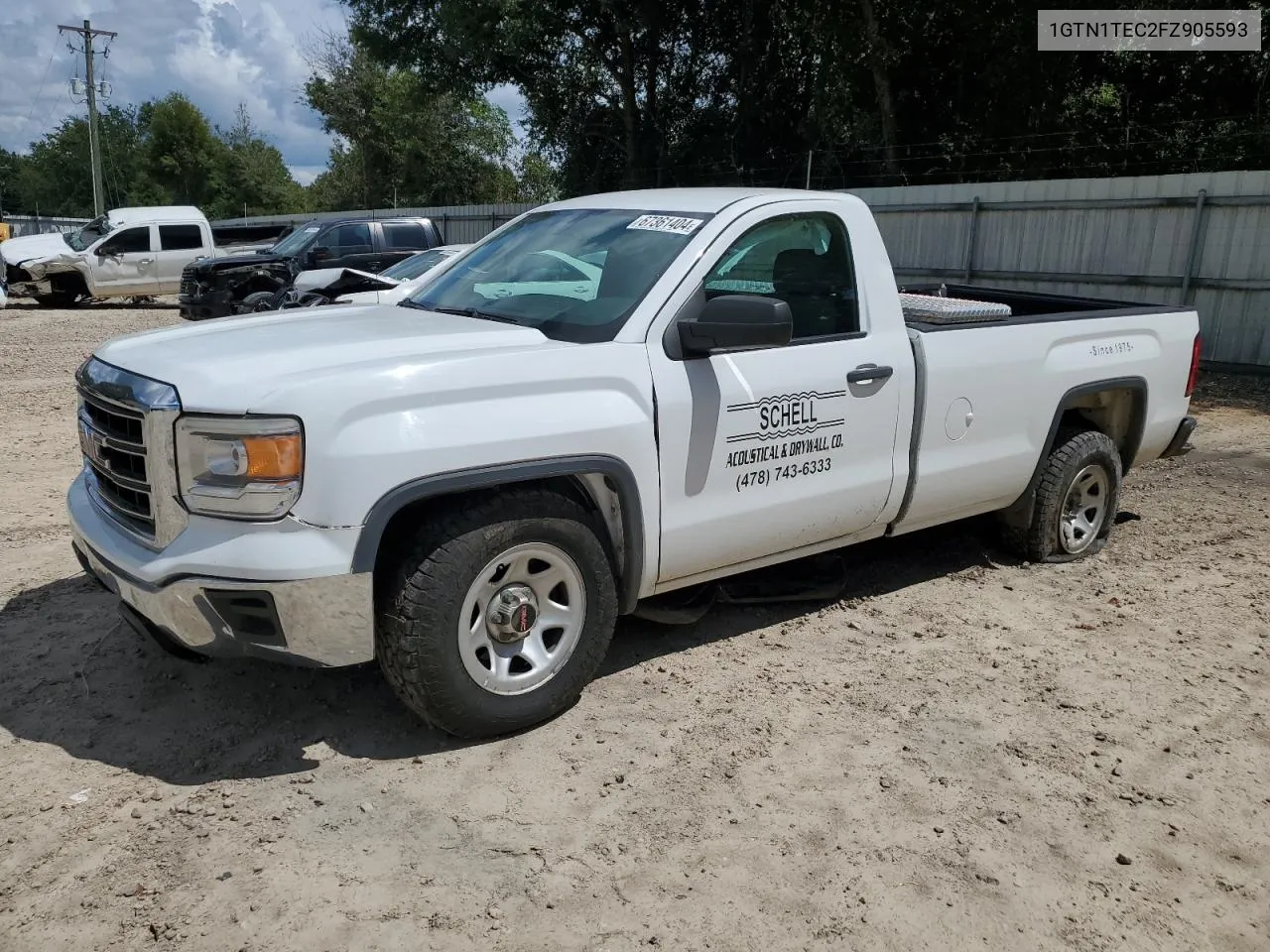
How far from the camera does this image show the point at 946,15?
799 inches

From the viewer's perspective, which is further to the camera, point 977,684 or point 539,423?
point 977,684

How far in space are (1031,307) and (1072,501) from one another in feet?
4.82

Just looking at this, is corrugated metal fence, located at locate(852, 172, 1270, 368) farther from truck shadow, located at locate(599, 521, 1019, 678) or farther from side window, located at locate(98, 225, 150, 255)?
side window, located at locate(98, 225, 150, 255)

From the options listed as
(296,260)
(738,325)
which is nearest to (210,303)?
(296,260)

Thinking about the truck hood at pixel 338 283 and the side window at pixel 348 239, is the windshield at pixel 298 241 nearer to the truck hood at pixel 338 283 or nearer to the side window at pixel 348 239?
the side window at pixel 348 239

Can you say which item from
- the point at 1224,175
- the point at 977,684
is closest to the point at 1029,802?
the point at 977,684

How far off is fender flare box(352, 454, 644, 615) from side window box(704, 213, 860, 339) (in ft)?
3.48

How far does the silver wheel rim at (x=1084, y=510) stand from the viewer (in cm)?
570

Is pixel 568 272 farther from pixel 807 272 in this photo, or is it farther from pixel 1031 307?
pixel 1031 307

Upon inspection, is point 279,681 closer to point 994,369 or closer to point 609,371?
point 609,371

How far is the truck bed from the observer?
4980 millimetres

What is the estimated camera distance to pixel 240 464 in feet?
10.2

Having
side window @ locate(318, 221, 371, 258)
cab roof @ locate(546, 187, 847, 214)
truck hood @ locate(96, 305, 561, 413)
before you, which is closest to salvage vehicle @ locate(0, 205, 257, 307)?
side window @ locate(318, 221, 371, 258)

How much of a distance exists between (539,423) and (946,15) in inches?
789
